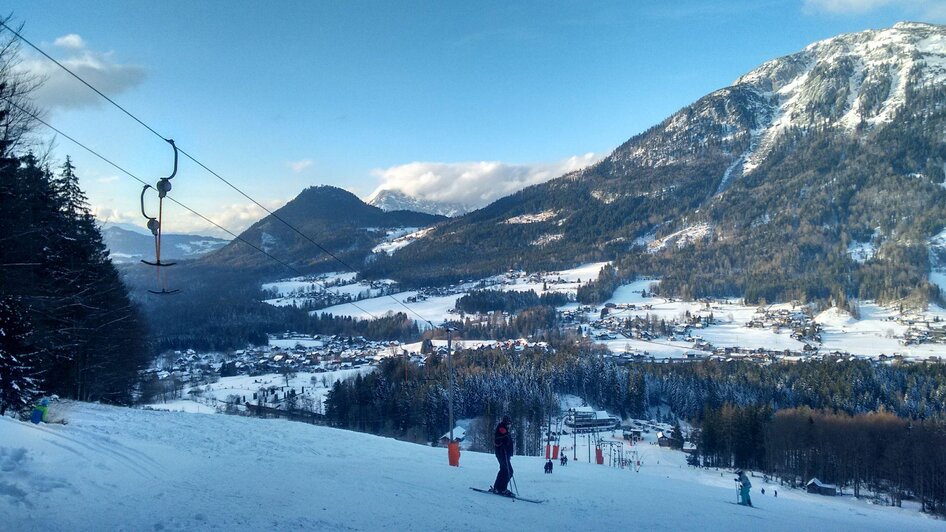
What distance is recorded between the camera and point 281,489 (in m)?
10.4

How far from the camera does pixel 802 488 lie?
4706 cm

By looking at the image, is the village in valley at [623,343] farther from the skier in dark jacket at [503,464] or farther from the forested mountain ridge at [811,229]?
the skier in dark jacket at [503,464]

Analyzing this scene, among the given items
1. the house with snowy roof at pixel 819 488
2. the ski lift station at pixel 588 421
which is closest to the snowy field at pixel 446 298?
the ski lift station at pixel 588 421

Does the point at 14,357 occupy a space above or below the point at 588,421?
above

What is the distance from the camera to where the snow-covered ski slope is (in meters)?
7.88

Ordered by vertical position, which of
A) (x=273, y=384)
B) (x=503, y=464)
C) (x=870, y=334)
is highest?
(x=503, y=464)

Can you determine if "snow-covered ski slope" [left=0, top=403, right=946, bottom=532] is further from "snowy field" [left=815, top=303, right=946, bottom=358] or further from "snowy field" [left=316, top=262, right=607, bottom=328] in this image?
"snowy field" [left=316, top=262, right=607, bottom=328]

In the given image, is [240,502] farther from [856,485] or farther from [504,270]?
[504,270]

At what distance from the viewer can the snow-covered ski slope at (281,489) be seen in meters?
7.88

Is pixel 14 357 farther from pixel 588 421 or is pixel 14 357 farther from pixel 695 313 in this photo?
pixel 695 313

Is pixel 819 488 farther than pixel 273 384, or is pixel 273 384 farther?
pixel 273 384

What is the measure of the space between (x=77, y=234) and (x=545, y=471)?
71.5ft

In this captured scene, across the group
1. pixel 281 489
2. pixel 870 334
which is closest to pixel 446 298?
pixel 870 334

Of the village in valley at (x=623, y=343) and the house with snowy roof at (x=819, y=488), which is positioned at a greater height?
the village in valley at (x=623, y=343)
